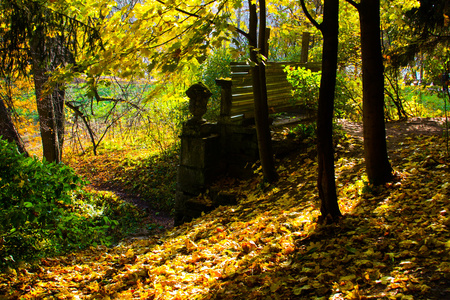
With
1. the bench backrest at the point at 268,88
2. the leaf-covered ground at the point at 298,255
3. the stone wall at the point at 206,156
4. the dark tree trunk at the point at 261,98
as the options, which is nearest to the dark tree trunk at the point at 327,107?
the leaf-covered ground at the point at 298,255

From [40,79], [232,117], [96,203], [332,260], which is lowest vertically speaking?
[96,203]

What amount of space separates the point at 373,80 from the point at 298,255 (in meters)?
2.43

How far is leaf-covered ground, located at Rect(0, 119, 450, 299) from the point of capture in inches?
111

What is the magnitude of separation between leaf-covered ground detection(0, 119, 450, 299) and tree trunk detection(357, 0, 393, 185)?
1.89 ft

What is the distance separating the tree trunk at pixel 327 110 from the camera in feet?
12.5

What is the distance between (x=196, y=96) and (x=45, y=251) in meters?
4.23

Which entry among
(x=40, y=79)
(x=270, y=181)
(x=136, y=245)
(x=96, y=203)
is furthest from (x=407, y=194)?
(x=40, y=79)

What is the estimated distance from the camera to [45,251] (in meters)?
4.39

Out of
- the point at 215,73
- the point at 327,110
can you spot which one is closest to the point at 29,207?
the point at 327,110

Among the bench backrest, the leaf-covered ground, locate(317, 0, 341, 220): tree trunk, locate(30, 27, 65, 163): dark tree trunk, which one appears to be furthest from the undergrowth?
locate(317, 0, 341, 220): tree trunk

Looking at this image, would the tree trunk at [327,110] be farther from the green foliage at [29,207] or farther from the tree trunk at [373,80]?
the green foliage at [29,207]

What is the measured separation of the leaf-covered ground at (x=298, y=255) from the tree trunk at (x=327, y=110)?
301mm

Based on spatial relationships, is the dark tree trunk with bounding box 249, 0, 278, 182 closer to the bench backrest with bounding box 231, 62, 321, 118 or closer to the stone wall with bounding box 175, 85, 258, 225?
the bench backrest with bounding box 231, 62, 321, 118

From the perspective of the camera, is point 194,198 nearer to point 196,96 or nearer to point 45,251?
point 196,96
